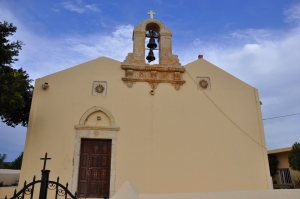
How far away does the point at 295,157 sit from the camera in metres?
12.3

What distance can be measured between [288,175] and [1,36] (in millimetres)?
16153

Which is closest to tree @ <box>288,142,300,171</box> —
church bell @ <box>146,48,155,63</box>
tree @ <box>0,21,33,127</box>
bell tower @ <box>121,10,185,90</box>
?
bell tower @ <box>121,10,185,90</box>

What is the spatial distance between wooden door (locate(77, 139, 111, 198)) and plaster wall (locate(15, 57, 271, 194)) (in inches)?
13.8

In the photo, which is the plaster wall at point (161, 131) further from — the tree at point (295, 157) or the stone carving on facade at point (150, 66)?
the tree at point (295, 157)

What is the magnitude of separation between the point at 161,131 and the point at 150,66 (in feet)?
7.93

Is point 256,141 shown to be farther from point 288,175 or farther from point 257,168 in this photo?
point 288,175

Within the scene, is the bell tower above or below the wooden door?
above

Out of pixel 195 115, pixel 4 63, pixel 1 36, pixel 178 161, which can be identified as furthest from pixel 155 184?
pixel 1 36

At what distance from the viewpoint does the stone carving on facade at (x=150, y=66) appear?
850cm

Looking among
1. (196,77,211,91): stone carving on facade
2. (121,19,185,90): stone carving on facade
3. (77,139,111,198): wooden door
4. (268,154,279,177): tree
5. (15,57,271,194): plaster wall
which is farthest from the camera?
(268,154,279,177): tree

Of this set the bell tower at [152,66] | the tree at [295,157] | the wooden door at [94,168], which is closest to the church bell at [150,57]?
the bell tower at [152,66]

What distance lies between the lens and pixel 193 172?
25.5 feet

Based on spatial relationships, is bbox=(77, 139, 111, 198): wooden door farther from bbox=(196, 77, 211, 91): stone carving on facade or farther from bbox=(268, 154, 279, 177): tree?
bbox=(268, 154, 279, 177): tree

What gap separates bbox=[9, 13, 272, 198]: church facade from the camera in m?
7.48
